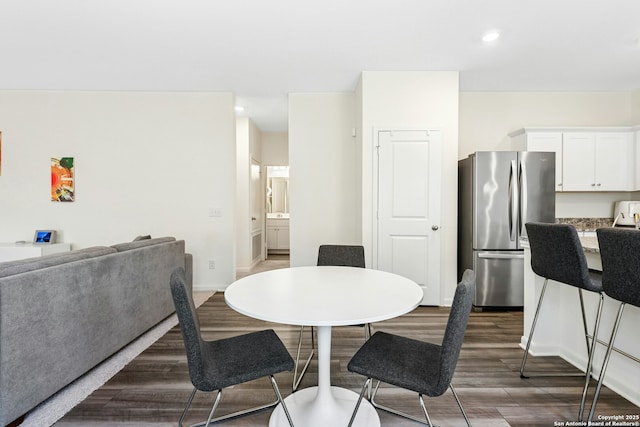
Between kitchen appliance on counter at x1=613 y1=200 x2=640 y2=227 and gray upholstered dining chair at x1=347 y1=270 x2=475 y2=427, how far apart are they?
409 centimetres

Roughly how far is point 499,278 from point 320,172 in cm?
251

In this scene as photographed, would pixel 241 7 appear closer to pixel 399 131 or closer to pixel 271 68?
pixel 271 68

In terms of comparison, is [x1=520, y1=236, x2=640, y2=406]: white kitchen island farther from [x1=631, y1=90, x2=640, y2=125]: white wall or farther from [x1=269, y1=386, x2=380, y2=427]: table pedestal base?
[x1=631, y1=90, x2=640, y2=125]: white wall

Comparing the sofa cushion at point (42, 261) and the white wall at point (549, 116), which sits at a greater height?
the white wall at point (549, 116)

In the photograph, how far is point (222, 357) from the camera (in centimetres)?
155

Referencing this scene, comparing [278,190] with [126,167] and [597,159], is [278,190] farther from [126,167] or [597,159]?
[597,159]

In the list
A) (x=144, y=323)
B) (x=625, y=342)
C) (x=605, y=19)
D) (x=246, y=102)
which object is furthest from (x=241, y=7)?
(x=625, y=342)

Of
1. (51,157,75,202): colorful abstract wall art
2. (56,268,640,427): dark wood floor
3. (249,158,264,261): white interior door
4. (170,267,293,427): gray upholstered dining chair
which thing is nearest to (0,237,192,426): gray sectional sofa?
(56,268,640,427): dark wood floor

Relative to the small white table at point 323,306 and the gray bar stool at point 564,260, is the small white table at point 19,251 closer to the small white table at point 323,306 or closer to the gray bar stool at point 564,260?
the small white table at point 323,306

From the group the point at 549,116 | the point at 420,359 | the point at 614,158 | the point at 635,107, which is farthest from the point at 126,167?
the point at 635,107

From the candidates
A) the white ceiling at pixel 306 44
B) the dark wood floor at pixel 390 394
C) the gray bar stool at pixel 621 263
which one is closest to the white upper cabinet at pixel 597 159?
the white ceiling at pixel 306 44

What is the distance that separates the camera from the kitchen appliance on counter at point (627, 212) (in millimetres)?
4018

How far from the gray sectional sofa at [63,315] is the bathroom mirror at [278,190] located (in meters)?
A: 5.12

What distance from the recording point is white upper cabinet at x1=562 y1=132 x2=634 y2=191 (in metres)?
4.01
